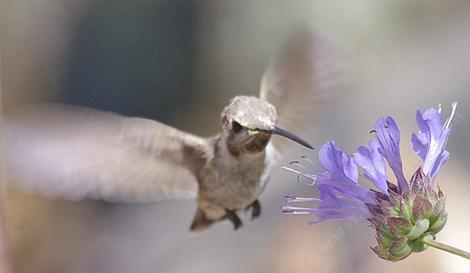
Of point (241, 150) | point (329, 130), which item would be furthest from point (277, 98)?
point (329, 130)

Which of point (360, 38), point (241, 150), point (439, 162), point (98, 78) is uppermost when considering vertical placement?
point (439, 162)

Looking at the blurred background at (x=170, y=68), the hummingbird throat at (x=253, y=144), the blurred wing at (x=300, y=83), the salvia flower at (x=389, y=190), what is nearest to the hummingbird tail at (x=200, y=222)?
the blurred wing at (x=300, y=83)

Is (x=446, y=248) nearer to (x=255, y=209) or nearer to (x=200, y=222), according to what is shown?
(x=255, y=209)

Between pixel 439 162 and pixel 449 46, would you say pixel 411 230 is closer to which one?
pixel 439 162

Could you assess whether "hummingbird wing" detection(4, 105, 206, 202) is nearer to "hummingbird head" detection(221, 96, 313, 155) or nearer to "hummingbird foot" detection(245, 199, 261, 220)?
"hummingbird foot" detection(245, 199, 261, 220)

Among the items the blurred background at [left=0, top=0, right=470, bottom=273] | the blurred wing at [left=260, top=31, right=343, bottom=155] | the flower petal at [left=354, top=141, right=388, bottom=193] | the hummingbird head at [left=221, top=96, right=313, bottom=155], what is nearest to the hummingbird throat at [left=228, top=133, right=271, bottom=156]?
the hummingbird head at [left=221, top=96, right=313, bottom=155]

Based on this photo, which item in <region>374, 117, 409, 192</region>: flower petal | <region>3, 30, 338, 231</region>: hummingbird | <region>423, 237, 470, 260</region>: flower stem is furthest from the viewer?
<region>3, 30, 338, 231</region>: hummingbird
